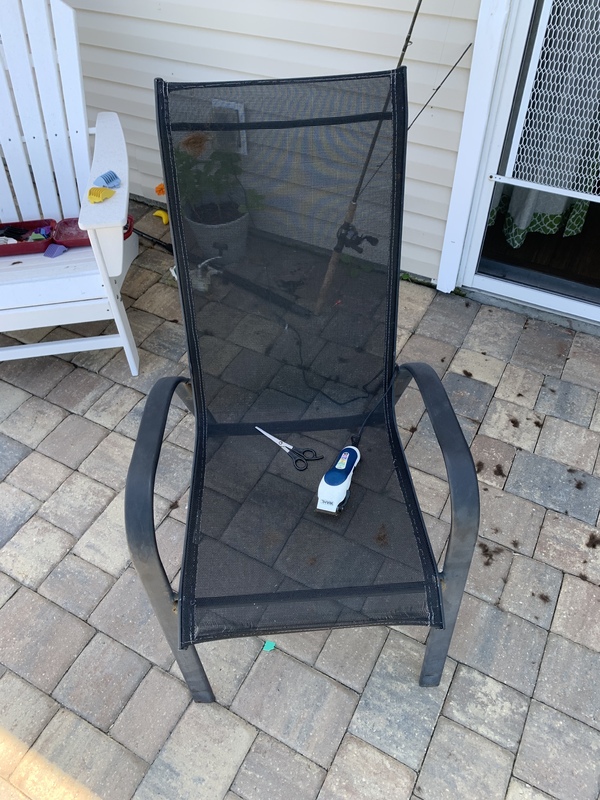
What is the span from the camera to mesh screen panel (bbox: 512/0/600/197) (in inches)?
75.3

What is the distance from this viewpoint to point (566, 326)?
252 centimetres

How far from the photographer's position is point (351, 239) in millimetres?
1505

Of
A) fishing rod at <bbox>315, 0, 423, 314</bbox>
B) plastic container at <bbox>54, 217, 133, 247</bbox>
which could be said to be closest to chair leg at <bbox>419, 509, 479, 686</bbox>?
Answer: fishing rod at <bbox>315, 0, 423, 314</bbox>

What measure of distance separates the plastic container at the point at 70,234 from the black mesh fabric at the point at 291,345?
1.03m

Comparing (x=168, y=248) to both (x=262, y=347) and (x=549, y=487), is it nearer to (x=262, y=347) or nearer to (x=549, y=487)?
(x=262, y=347)

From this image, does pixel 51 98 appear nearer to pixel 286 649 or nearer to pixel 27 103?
pixel 27 103

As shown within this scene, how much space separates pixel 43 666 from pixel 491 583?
1.29 m

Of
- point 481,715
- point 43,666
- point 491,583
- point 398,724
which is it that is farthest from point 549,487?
point 43,666

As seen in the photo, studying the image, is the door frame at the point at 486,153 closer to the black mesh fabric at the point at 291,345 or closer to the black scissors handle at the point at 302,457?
the black mesh fabric at the point at 291,345

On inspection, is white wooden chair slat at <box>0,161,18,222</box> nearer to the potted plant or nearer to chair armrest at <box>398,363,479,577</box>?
the potted plant

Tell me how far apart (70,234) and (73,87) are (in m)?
0.53

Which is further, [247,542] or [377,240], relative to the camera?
[377,240]

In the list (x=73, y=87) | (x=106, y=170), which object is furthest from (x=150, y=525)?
(x=73, y=87)

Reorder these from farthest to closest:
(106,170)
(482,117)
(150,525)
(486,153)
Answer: (486,153) < (482,117) < (106,170) < (150,525)
